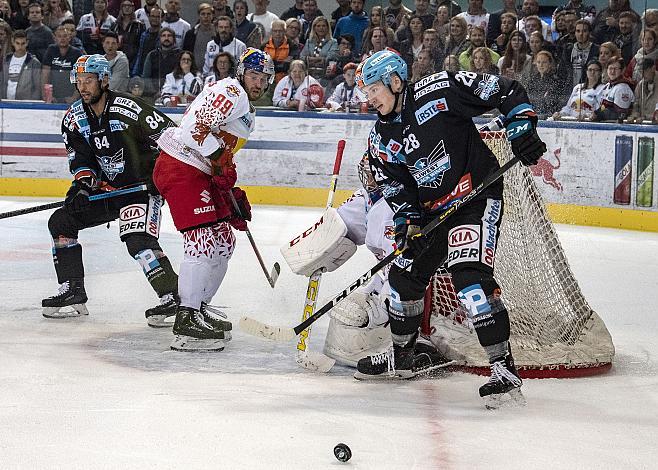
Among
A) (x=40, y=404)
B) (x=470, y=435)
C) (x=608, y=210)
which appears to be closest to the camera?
(x=470, y=435)

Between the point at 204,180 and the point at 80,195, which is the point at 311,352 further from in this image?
the point at 80,195

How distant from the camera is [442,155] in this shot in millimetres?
3604

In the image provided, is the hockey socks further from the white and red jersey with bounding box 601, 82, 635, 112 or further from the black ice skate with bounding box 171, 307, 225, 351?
the white and red jersey with bounding box 601, 82, 635, 112

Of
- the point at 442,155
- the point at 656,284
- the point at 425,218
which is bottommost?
the point at 656,284

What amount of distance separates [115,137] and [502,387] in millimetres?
2198

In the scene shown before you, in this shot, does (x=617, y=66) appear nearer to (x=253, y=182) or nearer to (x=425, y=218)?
(x=253, y=182)

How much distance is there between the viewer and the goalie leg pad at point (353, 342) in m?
4.12

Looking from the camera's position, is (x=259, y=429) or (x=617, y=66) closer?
(x=259, y=429)

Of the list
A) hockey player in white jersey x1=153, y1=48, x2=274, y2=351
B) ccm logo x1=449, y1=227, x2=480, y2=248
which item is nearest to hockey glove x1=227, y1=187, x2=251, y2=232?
hockey player in white jersey x1=153, y1=48, x2=274, y2=351

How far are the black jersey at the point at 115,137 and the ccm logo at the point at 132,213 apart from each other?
12 centimetres

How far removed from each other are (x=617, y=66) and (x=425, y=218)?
488 centimetres

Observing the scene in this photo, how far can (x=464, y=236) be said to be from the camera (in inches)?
139

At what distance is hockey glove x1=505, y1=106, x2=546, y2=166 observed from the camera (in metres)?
3.48

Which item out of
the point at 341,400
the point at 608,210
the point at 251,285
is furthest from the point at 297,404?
the point at 608,210
